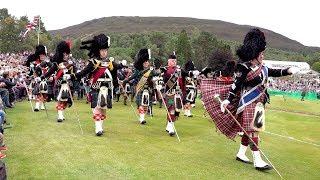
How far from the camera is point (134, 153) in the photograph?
11359 millimetres

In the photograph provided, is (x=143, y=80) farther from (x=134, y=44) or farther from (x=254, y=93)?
(x=134, y=44)

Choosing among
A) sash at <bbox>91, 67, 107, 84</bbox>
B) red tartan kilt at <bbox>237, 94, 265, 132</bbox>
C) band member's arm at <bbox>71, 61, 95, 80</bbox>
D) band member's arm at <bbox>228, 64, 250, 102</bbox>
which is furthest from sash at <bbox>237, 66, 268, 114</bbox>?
band member's arm at <bbox>71, 61, 95, 80</bbox>

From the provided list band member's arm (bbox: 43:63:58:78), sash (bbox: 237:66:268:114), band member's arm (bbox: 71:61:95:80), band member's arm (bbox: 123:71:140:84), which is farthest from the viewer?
band member's arm (bbox: 43:63:58:78)

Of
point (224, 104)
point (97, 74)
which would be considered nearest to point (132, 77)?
point (97, 74)

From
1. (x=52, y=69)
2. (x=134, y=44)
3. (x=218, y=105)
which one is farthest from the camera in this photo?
(x=134, y=44)

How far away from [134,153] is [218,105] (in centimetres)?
236

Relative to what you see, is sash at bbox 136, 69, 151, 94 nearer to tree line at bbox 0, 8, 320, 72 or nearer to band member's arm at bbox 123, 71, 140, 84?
band member's arm at bbox 123, 71, 140, 84

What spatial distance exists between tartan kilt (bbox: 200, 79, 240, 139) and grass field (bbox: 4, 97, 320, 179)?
2.56 feet

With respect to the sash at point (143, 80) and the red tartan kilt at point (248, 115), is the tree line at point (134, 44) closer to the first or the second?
the sash at point (143, 80)

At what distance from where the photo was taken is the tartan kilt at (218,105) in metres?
11.6

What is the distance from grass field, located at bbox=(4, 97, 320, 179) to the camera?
9.55 meters

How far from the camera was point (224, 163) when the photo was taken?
37.1 ft

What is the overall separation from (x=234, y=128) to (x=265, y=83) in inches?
52.6

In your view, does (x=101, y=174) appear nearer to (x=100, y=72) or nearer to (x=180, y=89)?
(x=100, y=72)
